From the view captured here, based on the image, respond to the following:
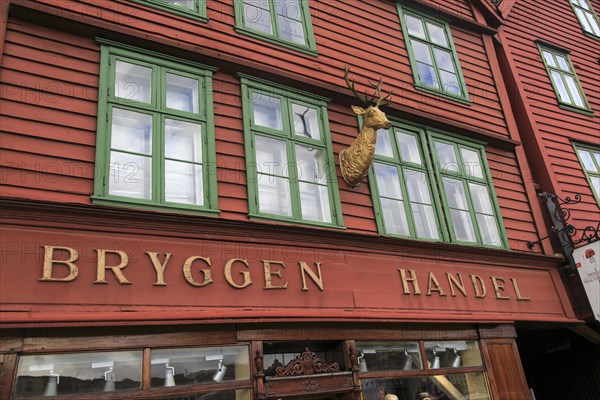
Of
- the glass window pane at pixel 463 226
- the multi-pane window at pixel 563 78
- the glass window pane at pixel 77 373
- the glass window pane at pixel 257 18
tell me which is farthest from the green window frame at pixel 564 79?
the glass window pane at pixel 77 373

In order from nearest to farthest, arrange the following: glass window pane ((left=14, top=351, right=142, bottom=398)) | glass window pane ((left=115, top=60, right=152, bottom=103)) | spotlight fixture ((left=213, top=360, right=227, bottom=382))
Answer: glass window pane ((left=14, top=351, right=142, bottom=398)) → spotlight fixture ((left=213, top=360, right=227, bottom=382)) → glass window pane ((left=115, top=60, right=152, bottom=103))

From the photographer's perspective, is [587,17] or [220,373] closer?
[220,373]

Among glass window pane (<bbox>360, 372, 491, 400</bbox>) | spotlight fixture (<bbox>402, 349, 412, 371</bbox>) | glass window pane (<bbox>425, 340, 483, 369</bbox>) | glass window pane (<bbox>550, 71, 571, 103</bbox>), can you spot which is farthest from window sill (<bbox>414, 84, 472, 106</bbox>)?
glass window pane (<bbox>360, 372, 491, 400</bbox>)

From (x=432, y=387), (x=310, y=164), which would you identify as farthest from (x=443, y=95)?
(x=432, y=387)

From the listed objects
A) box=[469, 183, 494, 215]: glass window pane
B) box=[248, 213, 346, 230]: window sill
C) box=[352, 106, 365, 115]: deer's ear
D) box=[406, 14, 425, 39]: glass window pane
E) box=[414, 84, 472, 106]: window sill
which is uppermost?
box=[406, 14, 425, 39]: glass window pane

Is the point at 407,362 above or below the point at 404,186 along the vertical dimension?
below

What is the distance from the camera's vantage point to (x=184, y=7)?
744 cm

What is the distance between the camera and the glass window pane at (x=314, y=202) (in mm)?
7121

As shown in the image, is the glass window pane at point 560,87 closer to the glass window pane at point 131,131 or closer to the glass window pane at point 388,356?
the glass window pane at point 388,356

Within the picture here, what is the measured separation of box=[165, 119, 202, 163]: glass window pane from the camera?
6.38 m

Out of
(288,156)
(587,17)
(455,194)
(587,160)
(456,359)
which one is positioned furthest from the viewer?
(587,17)

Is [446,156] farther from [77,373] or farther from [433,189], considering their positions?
[77,373]

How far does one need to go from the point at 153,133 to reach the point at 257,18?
3.07m

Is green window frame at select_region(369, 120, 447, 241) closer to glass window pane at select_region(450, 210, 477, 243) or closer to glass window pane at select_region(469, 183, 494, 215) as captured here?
glass window pane at select_region(450, 210, 477, 243)
